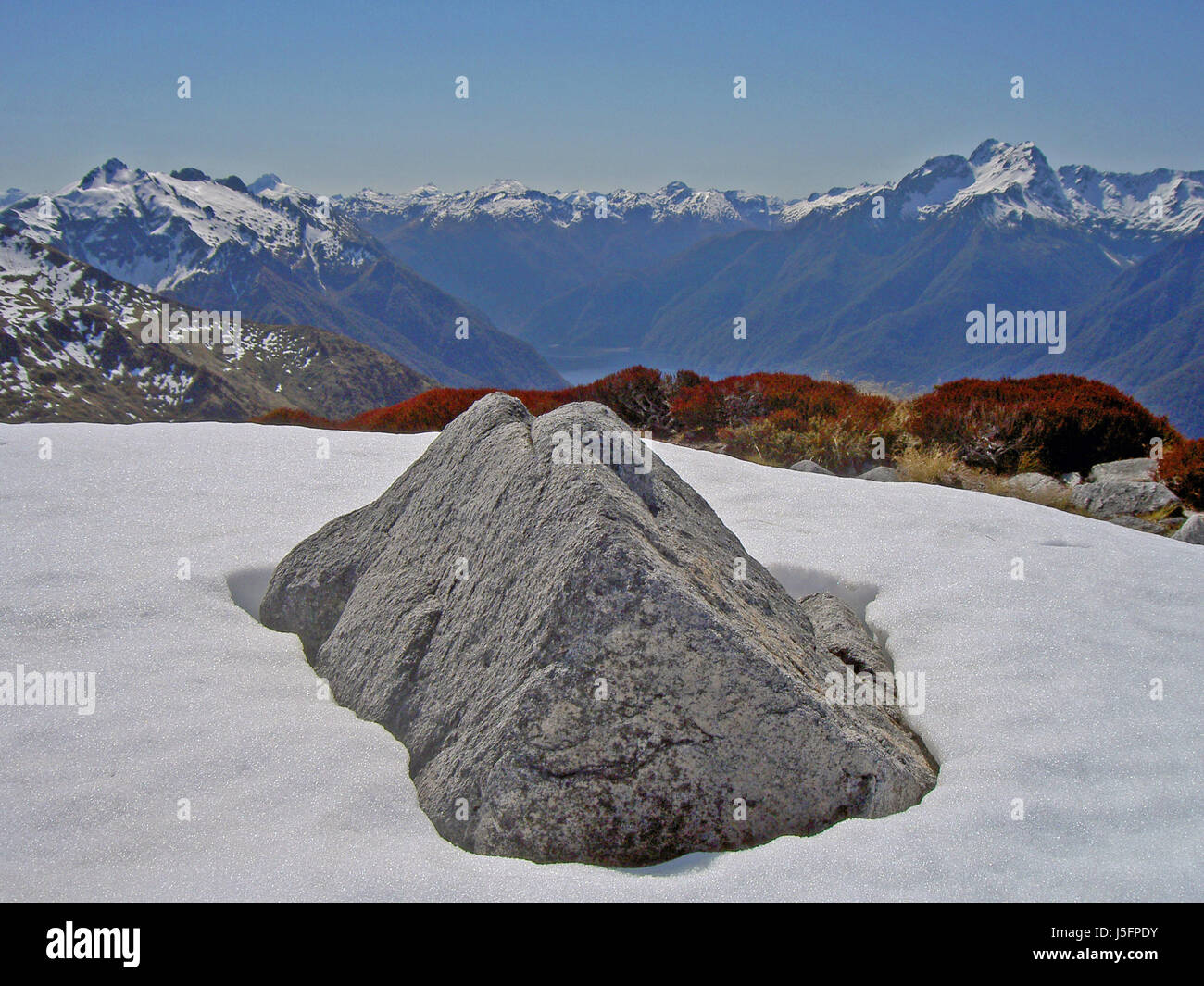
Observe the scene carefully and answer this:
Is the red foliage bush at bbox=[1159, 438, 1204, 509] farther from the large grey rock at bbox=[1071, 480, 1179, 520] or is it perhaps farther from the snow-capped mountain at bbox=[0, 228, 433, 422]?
the snow-capped mountain at bbox=[0, 228, 433, 422]

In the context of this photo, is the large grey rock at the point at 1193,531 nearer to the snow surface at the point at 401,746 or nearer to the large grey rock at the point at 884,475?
the snow surface at the point at 401,746

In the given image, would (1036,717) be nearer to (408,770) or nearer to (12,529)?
(408,770)

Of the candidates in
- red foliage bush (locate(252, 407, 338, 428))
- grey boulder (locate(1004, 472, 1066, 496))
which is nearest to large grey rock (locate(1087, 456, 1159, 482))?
grey boulder (locate(1004, 472, 1066, 496))

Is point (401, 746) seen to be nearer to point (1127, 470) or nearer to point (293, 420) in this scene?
point (1127, 470)

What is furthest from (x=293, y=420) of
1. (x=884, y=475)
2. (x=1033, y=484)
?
(x=1033, y=484)

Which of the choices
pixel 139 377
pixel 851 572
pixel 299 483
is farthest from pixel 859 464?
pixel 139 377
